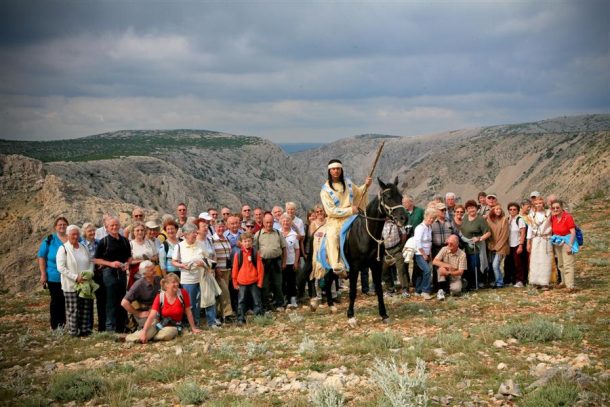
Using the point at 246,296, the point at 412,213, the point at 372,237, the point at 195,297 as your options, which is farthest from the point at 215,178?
the point at 372,237

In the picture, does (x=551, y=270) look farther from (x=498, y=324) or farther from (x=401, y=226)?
(x=401, y=226)

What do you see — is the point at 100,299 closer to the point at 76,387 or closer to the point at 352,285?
the point at 76,387

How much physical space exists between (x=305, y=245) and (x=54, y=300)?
18.4ft

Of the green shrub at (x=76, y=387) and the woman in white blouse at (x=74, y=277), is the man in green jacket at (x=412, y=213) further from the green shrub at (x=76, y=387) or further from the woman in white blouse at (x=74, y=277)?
the green shrub at (x=76, y=387)

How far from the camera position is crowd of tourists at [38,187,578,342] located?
888 cm

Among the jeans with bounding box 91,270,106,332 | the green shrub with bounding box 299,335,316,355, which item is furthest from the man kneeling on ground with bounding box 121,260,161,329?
the green shrub with bounding box 299,335,316,355

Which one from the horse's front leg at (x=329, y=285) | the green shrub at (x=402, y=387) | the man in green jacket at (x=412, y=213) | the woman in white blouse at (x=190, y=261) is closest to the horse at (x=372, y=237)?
the horse's front leg at (x=329, y=285)

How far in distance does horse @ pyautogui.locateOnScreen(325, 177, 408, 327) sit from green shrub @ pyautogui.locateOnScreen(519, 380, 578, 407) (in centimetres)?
399

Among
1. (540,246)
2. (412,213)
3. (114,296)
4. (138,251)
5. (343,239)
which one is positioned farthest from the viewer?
(412,213)

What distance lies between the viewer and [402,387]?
4867 millimetres

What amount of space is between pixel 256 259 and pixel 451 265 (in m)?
4.55

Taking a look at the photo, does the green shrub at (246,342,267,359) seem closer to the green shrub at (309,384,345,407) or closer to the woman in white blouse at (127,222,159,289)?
the green shrub at (309,384,345,407)

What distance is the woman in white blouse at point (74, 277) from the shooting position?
8.76 m

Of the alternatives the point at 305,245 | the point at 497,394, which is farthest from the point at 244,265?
the point at 497,394
